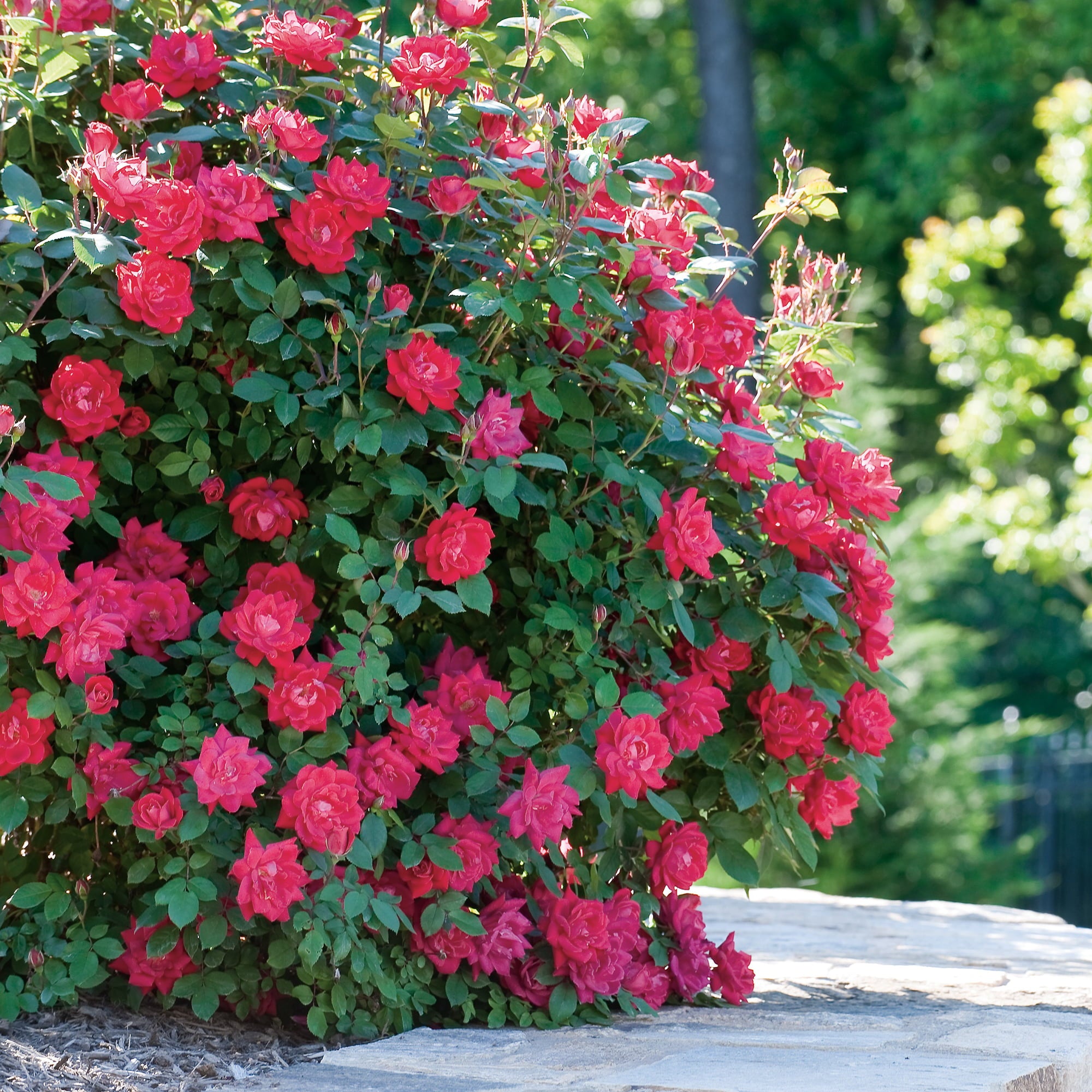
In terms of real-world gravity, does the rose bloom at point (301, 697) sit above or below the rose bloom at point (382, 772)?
above

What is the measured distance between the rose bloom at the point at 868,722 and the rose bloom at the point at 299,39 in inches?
55.2

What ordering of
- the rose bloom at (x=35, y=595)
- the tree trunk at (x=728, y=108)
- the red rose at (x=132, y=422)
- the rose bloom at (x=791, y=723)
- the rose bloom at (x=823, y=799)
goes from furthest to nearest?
the tree trunk at (x=728, y=108), the rose bloom at (x=823, y=799), the rose bloom at (x=791, y=723), the red rose at (x=132, y=422), the rose bloom at (x=35, y=595)

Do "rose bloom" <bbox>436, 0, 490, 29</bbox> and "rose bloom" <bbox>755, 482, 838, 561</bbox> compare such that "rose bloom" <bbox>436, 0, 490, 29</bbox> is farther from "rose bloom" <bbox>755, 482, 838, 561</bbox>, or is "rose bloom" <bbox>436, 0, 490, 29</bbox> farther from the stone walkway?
the stone walkway

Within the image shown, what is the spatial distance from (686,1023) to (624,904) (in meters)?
0.23

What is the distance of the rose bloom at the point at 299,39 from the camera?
2.06 m

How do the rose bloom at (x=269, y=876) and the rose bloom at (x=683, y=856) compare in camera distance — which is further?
the rose bloom at (x=683, y=856)

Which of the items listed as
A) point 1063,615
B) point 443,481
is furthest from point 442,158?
point 1063,615

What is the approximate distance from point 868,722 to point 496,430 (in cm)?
87

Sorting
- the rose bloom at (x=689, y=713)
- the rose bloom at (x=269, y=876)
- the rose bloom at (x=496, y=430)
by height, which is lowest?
the rose bloom at (x=269, y=876)

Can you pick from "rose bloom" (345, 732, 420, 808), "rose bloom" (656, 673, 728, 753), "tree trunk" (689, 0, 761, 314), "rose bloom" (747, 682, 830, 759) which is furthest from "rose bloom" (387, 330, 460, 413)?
"tree trunk" (689, 0, 761, 314)

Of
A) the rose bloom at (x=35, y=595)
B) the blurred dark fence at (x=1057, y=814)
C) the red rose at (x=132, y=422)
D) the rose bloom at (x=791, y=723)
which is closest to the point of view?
the rose bloom at (x=35, y=595)

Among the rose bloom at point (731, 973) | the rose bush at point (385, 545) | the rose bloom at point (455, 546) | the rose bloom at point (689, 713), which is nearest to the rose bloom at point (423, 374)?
the rose bush at point (385, 545)

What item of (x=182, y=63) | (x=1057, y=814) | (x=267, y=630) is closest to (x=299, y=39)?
(x=182, y=63)

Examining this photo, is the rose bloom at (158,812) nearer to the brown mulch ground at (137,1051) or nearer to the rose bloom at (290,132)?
the brown mulch ground at (137,1051)
